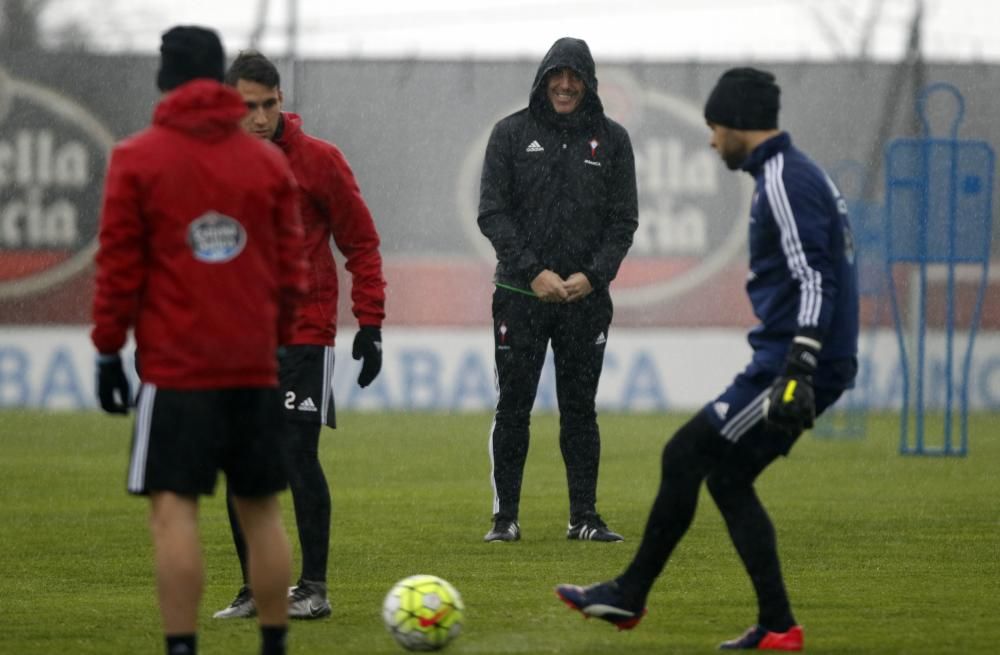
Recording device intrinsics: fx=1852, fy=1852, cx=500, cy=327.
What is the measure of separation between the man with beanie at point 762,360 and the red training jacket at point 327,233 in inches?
60.3

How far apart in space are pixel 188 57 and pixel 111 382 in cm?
95

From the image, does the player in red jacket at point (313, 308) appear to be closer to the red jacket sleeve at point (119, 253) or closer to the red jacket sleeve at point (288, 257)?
the red jacket sleeve at point (288, 257)

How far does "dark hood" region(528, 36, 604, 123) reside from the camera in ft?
30.7

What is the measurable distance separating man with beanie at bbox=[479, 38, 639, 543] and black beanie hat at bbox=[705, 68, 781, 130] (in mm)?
3249

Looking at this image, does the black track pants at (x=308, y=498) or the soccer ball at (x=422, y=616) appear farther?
the black track pants at (x=308, y=498)

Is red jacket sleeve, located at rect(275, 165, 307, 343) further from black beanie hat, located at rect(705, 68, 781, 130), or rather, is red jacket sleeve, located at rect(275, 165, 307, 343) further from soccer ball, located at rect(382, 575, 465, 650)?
black beanie hat, located at rect(705, 68, 781, 130)

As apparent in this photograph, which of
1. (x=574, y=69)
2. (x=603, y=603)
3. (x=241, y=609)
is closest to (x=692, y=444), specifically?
(x=603, y=603)

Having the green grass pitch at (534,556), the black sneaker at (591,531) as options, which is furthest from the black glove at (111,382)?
the black sneaker at (591,531)

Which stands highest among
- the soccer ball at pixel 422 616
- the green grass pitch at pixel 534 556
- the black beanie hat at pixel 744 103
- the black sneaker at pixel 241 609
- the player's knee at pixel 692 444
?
the black beanie hat at pixel 744 103

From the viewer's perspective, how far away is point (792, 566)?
8375 mm

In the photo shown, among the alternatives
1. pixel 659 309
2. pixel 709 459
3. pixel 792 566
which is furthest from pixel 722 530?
pixel 659 309

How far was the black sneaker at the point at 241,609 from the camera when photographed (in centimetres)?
691

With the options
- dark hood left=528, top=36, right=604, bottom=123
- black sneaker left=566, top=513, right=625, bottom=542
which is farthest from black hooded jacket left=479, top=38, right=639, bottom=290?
black sneaker left=566, top=513, right=625, bottom=542

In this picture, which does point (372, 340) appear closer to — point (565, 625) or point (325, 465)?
point (565, 625)
